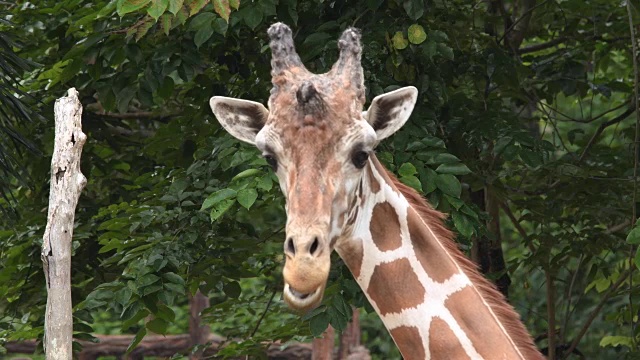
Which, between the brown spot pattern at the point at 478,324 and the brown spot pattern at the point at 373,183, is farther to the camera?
the brown spot pattern at the point at 373,183

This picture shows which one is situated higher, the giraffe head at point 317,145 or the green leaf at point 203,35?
the green leaf at point 203,35

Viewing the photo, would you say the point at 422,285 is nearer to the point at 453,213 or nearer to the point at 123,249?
the point at 453,213

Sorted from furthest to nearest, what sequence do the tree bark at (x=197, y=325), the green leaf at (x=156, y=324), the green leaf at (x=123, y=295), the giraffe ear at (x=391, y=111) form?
the tree bark at (x=197, y=325) < the green leaf at (x=156, y=324) < the green leaf at (x=123, y=295) < the giraffe ear at (x=391, y=111)

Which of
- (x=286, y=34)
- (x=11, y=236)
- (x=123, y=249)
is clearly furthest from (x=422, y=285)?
(x=11, y=236)

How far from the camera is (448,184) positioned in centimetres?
620

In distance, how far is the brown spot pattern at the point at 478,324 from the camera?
474cm

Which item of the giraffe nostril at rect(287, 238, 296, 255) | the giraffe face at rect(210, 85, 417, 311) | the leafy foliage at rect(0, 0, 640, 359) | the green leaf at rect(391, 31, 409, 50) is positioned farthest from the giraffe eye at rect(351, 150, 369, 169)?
the green leaf at rect(391, 31, 409, 50)

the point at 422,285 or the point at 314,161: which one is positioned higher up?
the point at 314,161

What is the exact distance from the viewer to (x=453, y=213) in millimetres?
6328

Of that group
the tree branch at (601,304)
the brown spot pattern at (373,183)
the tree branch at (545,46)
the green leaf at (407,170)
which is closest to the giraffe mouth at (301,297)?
the brown spot pattern at (373,183)

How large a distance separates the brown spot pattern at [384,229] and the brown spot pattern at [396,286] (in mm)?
91

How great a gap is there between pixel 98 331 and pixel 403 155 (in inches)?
421

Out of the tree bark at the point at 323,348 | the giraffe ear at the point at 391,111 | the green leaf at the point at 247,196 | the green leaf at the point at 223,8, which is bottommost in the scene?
the tree bark at the point at 323,348

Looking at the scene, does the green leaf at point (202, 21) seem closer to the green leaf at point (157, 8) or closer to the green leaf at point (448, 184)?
the green leaf at point (157, 8)
